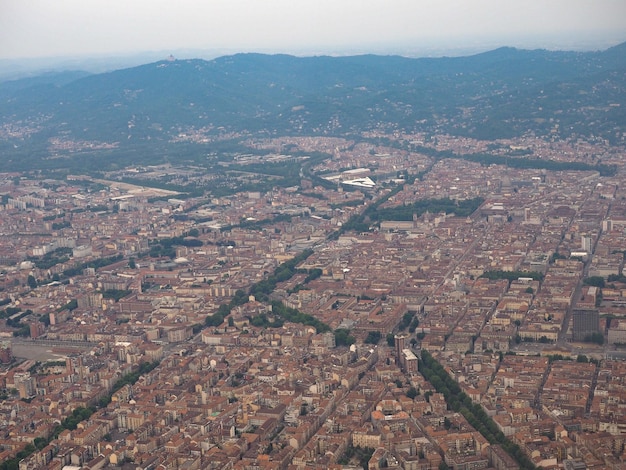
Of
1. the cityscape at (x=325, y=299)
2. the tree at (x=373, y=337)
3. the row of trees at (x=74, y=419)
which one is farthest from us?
the tree at (x=373, y=337)

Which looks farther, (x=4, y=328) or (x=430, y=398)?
(x=4, y=328)

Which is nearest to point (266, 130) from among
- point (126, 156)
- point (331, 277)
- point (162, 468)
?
point (126, 156)

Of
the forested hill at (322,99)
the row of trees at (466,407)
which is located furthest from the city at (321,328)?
the forested hill at (322,99)

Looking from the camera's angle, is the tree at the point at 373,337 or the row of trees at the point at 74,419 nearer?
the row of trees at the point at 74,419

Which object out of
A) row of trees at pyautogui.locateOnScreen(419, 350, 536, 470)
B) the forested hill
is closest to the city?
row of trees at pyautogui.locateOnScreen(419, 350, 536, 470)

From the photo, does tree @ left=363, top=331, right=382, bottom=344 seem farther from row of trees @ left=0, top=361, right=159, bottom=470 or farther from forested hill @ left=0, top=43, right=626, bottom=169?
forested hill @ left=0, top=43, right=626, bottom=169

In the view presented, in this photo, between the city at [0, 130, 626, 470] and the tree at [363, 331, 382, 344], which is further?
the tree at [363, 331, 382, 344]

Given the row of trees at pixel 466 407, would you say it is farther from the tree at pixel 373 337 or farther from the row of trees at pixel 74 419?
the row of trees at pixel 74 419

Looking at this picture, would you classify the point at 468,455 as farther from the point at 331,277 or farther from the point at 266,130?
the point at 266,130
